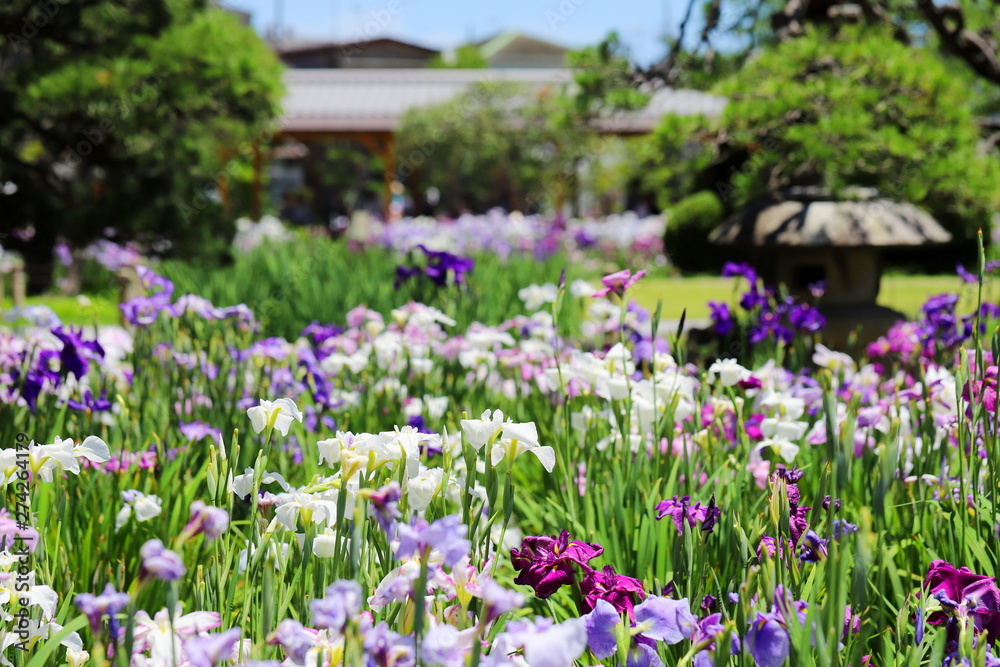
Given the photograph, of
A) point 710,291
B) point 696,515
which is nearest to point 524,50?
point 710,291

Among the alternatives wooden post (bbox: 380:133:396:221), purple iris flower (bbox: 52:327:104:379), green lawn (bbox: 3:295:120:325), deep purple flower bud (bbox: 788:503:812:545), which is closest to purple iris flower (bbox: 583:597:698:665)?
deep purple flower bud (bbox: 788:503:812:545)

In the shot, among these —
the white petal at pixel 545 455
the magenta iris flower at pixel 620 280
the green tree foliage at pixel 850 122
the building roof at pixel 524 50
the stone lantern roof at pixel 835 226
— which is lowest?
the stone lantern roof at pixel 835 226

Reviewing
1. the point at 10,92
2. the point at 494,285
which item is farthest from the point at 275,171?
the point at 494,285

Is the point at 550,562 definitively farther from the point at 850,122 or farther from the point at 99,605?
the point at 850,122

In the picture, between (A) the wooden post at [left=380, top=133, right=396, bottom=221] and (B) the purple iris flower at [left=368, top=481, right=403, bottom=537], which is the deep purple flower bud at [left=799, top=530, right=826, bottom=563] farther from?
(A) the wooden post at [left=380, top=133, right=396, bottom=221]

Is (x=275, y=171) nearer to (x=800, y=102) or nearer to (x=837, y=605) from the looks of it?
(x=800, y=102)

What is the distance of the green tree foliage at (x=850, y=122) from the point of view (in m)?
4.55

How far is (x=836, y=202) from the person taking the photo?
17.2 ft

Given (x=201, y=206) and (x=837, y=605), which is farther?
(x=201, y=206)

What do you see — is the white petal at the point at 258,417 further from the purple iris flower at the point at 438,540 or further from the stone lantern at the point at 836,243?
the stone lantern at the point at 836,243

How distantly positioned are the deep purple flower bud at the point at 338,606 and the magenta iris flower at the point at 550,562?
0.50 meters

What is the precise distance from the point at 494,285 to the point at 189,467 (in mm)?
3356

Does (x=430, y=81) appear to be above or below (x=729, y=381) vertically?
above

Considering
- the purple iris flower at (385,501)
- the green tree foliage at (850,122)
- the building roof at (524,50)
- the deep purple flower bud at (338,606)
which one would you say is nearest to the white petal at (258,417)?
the purple iris flower at (385,501)
